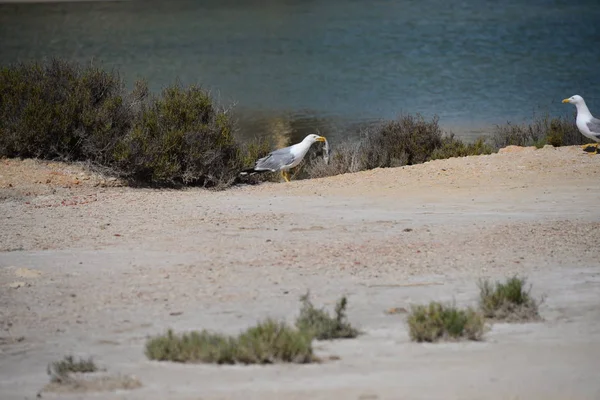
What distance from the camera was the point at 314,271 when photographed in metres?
9.58

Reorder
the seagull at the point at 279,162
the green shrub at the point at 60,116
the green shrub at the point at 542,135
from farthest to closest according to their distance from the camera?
the green shrub at the point at 542,135, the seagull at the point at 279,162, the green shrub at the point at 60,116

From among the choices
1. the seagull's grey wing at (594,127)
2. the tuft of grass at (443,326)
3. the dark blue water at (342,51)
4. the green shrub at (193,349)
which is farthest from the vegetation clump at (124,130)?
the tuft of grass at (443,326)

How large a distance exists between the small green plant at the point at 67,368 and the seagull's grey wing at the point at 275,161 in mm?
10097

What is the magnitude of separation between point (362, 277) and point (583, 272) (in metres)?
1.97

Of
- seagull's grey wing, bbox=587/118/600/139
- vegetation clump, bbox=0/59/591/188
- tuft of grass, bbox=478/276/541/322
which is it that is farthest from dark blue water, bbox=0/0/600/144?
tuft of grass, bbox=478/276/541/322

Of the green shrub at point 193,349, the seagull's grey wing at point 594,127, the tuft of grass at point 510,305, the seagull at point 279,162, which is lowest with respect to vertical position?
the green shrub at point 193,349

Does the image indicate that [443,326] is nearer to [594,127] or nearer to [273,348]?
[273,348]

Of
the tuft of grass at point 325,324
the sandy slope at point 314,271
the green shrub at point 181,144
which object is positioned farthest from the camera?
the green shrub at point 181,144

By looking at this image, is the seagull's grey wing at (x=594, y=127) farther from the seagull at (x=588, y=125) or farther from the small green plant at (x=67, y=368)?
the small green plant at (x=67, y=368)

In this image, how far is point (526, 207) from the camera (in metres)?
12.9

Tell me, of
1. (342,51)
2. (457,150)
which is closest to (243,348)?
(457,150)

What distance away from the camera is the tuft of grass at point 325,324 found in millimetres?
7578

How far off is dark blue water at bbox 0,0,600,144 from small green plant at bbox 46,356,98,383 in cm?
1591

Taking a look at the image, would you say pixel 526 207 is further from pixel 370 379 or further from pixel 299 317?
pixel 370 379
